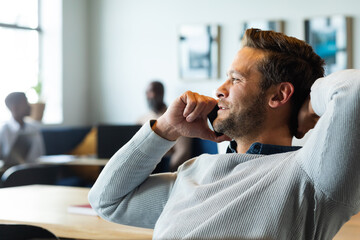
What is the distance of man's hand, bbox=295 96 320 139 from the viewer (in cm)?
139

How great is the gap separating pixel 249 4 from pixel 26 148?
3133 mm

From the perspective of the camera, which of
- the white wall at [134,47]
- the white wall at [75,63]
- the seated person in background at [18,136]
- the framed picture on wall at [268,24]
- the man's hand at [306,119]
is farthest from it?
the white wall at [75,63]

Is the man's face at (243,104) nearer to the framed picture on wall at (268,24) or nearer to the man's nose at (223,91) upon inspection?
the man's nose at (223,91)

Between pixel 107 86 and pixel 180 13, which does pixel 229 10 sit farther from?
pixel 107 86

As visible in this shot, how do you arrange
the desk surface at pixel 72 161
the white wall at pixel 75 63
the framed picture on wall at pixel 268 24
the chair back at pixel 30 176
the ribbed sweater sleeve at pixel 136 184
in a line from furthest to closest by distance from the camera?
1. the white wall at pixel 75 63
2. the framed picture on wall at pixel 268 24
3. the desk surface at pixel 72 161
4. the chair back at pixel 30 176
5. the ribbed sweater sleeve at pixel 136 184

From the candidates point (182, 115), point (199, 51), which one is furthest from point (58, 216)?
point (199, 51)

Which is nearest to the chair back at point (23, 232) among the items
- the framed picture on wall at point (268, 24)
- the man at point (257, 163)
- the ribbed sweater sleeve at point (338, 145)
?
the man at point (257, 163)

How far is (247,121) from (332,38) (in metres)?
4.80

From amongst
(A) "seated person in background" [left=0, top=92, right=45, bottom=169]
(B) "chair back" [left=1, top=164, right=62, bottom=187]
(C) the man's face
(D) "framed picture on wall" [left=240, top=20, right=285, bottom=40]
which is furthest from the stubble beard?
(D) "framed picture on wall" [left=240, top=20, right=285, bottom=40]

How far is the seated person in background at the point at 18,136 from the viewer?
4.77 m

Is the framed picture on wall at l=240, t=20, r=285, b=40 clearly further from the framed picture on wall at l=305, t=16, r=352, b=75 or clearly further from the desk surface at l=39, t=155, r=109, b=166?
the desk surface at l=39, t=155, r=109, b=166

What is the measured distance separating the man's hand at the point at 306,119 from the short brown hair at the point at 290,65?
3 centimetres

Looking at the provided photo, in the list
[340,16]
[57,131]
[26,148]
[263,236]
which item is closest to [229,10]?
[340,16]

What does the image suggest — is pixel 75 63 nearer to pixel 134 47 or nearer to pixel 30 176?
pixel 134 47
